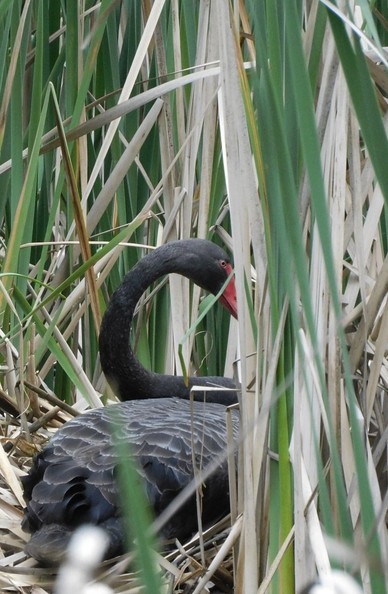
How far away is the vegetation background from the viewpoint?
4.00 feet

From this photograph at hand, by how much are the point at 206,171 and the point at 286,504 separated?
1241 millimetres

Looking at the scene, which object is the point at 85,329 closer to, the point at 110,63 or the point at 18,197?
the point at 18,197

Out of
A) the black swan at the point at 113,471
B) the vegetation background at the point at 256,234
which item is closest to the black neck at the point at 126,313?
the vegetation background at the point at 256,234

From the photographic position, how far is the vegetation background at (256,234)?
1.22 meters

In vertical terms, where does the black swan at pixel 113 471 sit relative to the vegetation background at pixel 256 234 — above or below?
below

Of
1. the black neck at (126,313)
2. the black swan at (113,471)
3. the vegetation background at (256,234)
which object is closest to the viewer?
the vegetation background at (256,234)

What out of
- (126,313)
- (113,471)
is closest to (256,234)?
(113,471)

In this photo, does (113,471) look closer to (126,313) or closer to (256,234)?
(256,234)

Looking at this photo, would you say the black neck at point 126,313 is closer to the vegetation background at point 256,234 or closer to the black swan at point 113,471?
the vegetation background at point 256,234

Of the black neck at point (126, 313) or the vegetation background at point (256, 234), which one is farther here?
the black neck at point (126, 313)

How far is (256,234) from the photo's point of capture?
62.6 inches

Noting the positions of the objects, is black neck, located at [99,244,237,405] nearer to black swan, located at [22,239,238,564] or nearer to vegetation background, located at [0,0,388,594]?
vegetation background, located at [0,0,388,594]

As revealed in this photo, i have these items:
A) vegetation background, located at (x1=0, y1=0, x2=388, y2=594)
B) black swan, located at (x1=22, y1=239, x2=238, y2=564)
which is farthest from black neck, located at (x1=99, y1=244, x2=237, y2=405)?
black swan, located at (x1=22, y1=239, x2=238, y2=564)

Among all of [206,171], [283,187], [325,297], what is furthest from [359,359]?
[206,171]
